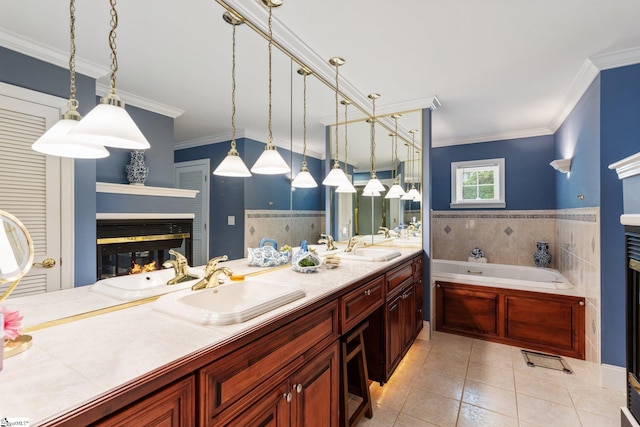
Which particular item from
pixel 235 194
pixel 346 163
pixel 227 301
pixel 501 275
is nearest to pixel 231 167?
pixel 235 194

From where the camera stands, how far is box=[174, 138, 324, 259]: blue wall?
5.08 feet

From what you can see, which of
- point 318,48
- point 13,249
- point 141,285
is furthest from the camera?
point 318,48

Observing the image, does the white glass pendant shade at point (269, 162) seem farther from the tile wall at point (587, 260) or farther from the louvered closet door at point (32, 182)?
the tile wall at point (587, 260)

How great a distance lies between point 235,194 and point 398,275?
147 cm

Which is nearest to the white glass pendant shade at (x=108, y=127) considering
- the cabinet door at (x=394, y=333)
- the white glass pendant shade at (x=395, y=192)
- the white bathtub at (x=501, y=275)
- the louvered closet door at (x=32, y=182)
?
the louvered closet door at (x=32, y=182)

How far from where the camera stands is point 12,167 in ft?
3.61

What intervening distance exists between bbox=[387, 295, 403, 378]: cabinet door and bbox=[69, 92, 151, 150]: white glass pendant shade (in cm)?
189

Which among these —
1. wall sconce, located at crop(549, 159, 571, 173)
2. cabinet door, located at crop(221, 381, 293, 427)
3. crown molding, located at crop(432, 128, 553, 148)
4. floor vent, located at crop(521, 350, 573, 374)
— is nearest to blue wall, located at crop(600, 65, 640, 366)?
floor vent, located at crop(521, 350, 573, 374)

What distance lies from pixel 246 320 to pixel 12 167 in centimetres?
104

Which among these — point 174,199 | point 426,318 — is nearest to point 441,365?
point 426,318

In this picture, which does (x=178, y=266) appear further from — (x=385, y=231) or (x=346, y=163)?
(x=385, y=231)

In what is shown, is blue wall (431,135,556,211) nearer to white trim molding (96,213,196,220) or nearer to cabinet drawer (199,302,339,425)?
cabinet drawer (199,302,339,425)

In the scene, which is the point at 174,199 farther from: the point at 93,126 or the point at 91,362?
the point at 91,362

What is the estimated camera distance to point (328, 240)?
2.69 metres
